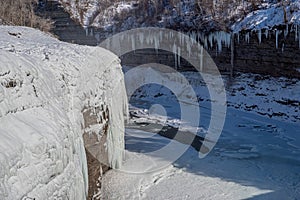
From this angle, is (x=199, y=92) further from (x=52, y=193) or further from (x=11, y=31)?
(x=52, y=193)

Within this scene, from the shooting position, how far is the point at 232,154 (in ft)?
23.0

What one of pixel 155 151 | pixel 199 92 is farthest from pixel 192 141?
pixel 199 92

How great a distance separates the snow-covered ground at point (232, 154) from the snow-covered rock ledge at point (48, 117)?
3.41ft

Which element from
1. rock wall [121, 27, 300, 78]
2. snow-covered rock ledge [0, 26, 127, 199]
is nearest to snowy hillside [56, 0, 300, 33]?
rock wall [121, 27, 300, 78]

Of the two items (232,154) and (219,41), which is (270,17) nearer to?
(219,41)

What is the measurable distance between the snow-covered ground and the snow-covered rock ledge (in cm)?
104

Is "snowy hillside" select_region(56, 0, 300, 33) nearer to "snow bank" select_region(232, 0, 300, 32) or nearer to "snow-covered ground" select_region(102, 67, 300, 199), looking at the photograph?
"snow bank" select_region(232, 0, 300, 32)

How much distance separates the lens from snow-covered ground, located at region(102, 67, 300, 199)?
527cm

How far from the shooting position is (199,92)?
11.8 metres

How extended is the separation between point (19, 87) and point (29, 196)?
41.3 inches

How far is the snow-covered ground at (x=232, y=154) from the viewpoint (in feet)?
17.3

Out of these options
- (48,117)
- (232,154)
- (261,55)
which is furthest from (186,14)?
(48,117)

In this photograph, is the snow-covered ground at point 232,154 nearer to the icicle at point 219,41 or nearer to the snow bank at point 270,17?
the icicle at point 219,41

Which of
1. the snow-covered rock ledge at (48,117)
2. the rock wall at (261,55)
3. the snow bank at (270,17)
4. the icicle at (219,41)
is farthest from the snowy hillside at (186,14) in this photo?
the snow-covered rock ledge at (48,117)
